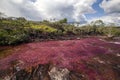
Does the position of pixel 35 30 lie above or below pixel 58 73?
above

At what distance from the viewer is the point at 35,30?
51875 mm

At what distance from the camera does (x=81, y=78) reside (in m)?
19.2

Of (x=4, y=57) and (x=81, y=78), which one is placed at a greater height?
(x=4, y=57)

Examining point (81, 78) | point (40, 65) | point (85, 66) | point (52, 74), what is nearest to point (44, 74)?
point (52, 74)

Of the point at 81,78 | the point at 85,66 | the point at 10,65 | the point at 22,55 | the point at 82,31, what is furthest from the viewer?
the point at 82,31

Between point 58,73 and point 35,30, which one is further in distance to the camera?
point 35,30

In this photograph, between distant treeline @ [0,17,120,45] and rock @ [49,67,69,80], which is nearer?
rock @ [49,67,69,80]

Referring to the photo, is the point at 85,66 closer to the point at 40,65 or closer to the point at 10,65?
the point at 40,65

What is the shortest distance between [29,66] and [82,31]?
201ft

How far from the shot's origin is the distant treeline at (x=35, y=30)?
3559 cm

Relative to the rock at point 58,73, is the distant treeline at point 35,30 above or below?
above

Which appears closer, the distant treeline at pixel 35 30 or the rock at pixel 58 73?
the rock at pixel 58 73

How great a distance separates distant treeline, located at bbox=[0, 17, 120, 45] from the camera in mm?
35594

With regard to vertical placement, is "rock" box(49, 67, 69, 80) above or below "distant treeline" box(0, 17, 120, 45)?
below
